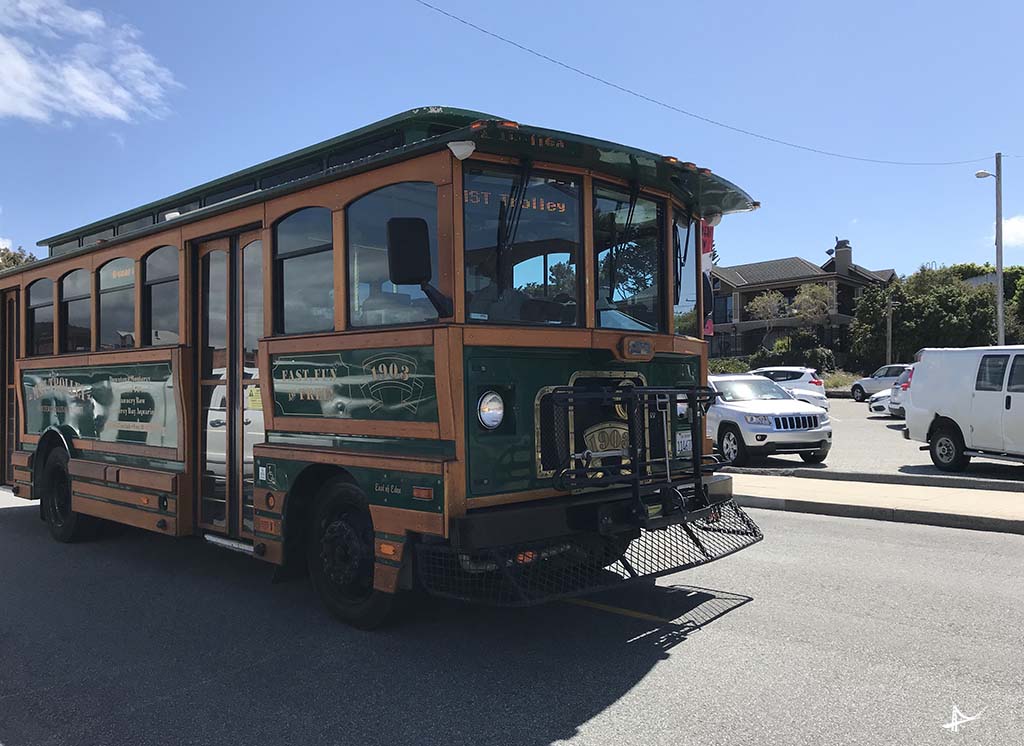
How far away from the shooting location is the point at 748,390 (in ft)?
46.3

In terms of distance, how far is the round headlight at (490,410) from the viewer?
4.59m

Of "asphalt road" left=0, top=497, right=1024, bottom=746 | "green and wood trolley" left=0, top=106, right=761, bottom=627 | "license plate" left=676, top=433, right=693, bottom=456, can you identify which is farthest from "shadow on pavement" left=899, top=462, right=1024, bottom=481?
"green and wood trolley" left=0, top=106, right=761, bottom=627

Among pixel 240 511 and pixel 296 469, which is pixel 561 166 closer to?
pixel 296 469

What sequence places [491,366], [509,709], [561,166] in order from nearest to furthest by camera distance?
[509,709] → [491,366] → [561,166]

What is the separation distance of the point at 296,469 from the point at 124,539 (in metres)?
4.36

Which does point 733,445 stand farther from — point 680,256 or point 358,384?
point 358,384

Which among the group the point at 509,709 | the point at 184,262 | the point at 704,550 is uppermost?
the point at 184,262

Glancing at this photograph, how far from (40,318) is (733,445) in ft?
33.7

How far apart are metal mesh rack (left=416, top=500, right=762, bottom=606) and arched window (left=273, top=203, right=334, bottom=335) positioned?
187 centimetres

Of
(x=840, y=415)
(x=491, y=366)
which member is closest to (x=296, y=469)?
(x=491, y=366)

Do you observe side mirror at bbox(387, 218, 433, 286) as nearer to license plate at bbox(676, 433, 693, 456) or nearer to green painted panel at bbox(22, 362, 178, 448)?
license plate at bbox(676, 433, 693, 456)

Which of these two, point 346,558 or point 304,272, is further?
point 304,272

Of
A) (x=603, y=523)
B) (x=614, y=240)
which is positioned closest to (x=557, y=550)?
(x=603, y=523)

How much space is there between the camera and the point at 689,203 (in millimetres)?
6055
